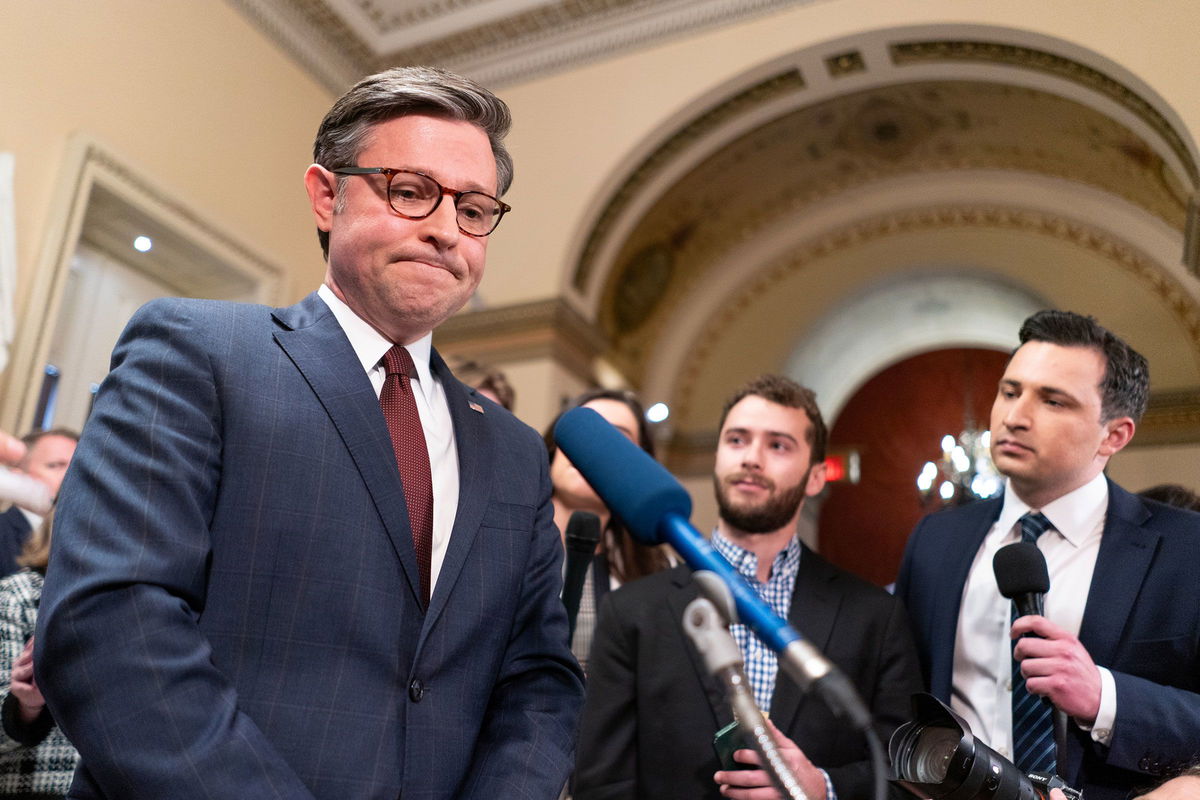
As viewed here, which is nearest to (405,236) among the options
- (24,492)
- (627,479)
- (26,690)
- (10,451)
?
(627,479)

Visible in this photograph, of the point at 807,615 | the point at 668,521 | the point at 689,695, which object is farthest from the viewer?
the point at 807,615

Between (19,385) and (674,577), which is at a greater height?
(19,385)

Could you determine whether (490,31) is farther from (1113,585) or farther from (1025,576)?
(1025,576)

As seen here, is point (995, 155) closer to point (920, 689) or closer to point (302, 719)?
point (920, 689)

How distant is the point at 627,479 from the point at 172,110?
5.98 meters

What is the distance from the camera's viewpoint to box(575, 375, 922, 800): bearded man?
237cm

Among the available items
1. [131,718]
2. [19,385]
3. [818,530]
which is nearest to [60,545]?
[131,718]

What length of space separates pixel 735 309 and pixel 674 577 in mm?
6696

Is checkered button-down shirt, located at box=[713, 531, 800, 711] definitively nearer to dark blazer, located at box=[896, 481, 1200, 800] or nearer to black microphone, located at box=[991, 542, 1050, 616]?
dark blazer, located at box=[896, 481, 1200, 800]

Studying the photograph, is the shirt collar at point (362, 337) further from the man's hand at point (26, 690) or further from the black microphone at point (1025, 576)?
the man's hand at point (26, 690)

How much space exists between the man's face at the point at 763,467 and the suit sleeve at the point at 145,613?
68.5 inches

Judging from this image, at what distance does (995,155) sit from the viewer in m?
8.22

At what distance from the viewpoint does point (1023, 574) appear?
1939 mm

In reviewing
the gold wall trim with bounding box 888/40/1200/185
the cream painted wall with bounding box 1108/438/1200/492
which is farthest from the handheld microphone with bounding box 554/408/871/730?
the cream painted wall with bounding box 1108/438/1200/492
